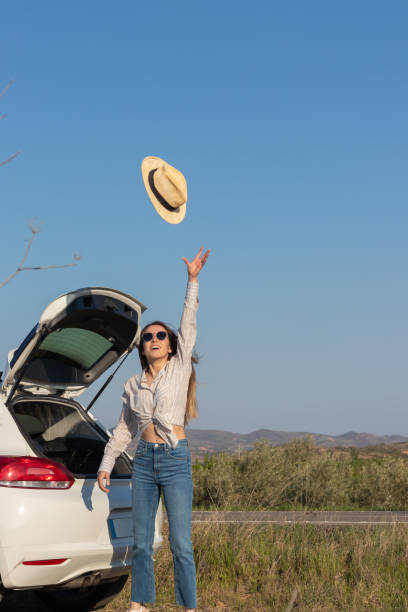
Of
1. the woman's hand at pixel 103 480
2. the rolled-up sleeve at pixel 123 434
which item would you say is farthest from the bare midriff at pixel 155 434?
the woman's hand at pixel 103 480

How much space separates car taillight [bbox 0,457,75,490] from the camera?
4.80m

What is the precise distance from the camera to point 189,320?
4910 mm

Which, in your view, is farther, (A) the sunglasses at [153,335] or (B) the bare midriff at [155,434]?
(A) the sunglasses at [153,335]

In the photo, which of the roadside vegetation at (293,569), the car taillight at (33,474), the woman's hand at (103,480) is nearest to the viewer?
the car taillight at (33,474)

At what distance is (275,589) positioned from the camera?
6250mm

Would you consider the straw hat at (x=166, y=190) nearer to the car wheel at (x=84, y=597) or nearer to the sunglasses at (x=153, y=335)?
the sunglasses at (x=153, y=335)

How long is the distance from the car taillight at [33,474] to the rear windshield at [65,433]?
2.83ft

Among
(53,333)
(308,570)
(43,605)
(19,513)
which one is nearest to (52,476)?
(19,513)

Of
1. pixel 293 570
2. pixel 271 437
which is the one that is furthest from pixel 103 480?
pixel 271 437

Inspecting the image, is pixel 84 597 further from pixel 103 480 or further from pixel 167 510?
pixel 167 510

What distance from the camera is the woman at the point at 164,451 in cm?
479

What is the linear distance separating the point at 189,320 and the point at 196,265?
0.38 meters

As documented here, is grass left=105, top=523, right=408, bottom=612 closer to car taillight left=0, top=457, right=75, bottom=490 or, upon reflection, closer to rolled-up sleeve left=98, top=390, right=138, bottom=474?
rolled-up sleeve left=98, top=390, right=138, bottom=474

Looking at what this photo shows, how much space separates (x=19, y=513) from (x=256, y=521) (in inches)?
147
